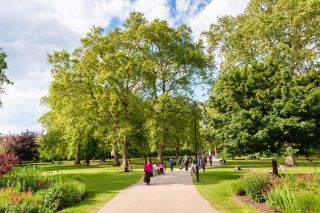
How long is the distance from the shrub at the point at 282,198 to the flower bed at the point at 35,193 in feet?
25.9

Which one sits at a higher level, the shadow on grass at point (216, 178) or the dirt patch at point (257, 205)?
the shadow on grass at point (216, 178)

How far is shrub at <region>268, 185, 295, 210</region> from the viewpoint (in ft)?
32.0

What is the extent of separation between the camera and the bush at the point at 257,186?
1293 centimetres

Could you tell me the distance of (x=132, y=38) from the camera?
39.4 m

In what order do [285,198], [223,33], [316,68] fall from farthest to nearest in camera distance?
[223,33], [316,68], [285,198]

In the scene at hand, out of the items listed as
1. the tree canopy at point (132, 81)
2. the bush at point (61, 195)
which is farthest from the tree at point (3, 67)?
the bush at point (61, 195)

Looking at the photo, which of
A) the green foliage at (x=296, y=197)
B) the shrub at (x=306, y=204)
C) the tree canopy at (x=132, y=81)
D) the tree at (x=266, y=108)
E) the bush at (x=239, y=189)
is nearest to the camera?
the shrub at (x=306, y=204)

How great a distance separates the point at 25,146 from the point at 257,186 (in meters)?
61.5

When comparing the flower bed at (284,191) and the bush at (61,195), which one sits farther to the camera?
the bush at (61,195)

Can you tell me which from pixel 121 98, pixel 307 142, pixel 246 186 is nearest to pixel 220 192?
pixel 246 186

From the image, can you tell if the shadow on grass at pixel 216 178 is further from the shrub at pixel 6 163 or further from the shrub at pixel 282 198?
the shrub at pixel 6 163

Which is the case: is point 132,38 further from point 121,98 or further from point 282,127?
point 282,127

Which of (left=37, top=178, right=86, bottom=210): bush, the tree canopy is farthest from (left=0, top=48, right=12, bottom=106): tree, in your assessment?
(left=37, top=178, right=86, bottom=210): bush

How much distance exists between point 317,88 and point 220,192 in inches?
330
